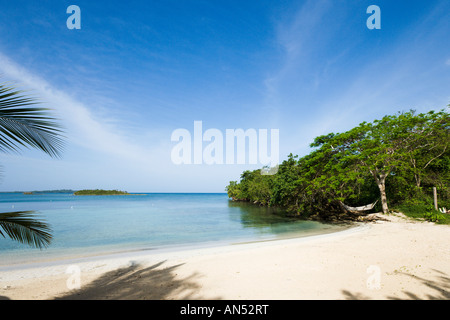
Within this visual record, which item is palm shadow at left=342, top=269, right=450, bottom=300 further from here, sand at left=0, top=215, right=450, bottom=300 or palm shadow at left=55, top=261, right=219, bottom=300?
palm shadow at left=55, top=261, right=219, bottom=300

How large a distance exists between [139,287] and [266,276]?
320 centimetres

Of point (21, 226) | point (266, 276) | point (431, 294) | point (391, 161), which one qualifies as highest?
point (391, 161)

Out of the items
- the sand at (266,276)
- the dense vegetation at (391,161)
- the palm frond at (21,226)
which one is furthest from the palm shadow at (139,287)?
the dense vegetation at (391,161)

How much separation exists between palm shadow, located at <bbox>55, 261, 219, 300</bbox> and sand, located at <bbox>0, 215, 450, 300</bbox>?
0.07 feet

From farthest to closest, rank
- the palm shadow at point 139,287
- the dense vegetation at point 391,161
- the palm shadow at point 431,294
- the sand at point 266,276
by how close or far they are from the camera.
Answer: the dense vegetation at point 391,161 → the palm shadow at point 139,287 → the sand at point 266,276 → the palm shadow at point 431,294

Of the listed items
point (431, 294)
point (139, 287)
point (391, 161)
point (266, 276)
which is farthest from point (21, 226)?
point (391, 161)

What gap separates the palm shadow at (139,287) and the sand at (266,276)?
21mm

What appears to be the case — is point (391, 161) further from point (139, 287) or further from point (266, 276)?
point (139, 287)

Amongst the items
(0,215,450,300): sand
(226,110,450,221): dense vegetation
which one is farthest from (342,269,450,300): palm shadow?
(226,110,450,221): dense vegetation

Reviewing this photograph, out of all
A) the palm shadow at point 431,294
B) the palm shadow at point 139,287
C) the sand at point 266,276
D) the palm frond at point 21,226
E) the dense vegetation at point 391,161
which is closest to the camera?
the palm frond at point 21,226

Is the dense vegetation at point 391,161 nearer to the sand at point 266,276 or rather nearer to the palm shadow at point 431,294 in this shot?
the sand at point 266,276

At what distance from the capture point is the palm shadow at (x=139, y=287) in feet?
15.3

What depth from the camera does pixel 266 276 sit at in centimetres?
551
